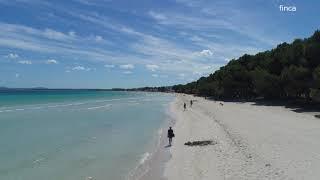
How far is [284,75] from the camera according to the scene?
56.5 m

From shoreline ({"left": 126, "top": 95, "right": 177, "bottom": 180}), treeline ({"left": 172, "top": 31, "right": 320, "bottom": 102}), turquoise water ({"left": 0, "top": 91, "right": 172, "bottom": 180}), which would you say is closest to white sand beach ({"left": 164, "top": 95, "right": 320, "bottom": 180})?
shoreline ({"left": 126, "top": 95, "right": 177, "bottom": 180})

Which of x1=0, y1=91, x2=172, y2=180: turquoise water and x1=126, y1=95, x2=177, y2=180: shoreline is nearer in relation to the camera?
x1=126, y1=95, x2=177, y2=180: shoreline

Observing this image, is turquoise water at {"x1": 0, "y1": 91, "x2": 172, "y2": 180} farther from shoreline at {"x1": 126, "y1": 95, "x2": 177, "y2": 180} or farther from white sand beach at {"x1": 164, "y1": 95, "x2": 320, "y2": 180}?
white sand beach at {"x1": 164, "y1": 95, "x2": 320, "y2": 180}

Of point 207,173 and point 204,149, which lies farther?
point 204,149

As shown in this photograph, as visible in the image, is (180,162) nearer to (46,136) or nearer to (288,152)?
(288,152)

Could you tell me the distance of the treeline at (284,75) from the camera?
51062mm

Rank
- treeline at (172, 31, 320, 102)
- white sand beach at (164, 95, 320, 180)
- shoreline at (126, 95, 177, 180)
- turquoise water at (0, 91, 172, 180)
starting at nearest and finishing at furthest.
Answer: white sand beach at (164, 95, 320, 180) → shoreline at (126, 95, 177, 180) → turquoise water at (0, 91, 172, 180) → treeline at (172, 31, 320, 102)

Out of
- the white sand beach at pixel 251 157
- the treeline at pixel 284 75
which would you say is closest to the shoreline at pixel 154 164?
the white sand beach at pixel 251 157

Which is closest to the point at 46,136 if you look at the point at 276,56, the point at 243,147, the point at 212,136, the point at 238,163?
the point at 212,136

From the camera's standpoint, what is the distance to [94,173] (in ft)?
59.2

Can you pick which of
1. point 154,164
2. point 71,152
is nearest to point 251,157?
point 154,164

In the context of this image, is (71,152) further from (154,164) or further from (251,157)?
(251,157)

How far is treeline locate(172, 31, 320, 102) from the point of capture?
2010 inches

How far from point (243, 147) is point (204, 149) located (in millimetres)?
2092
